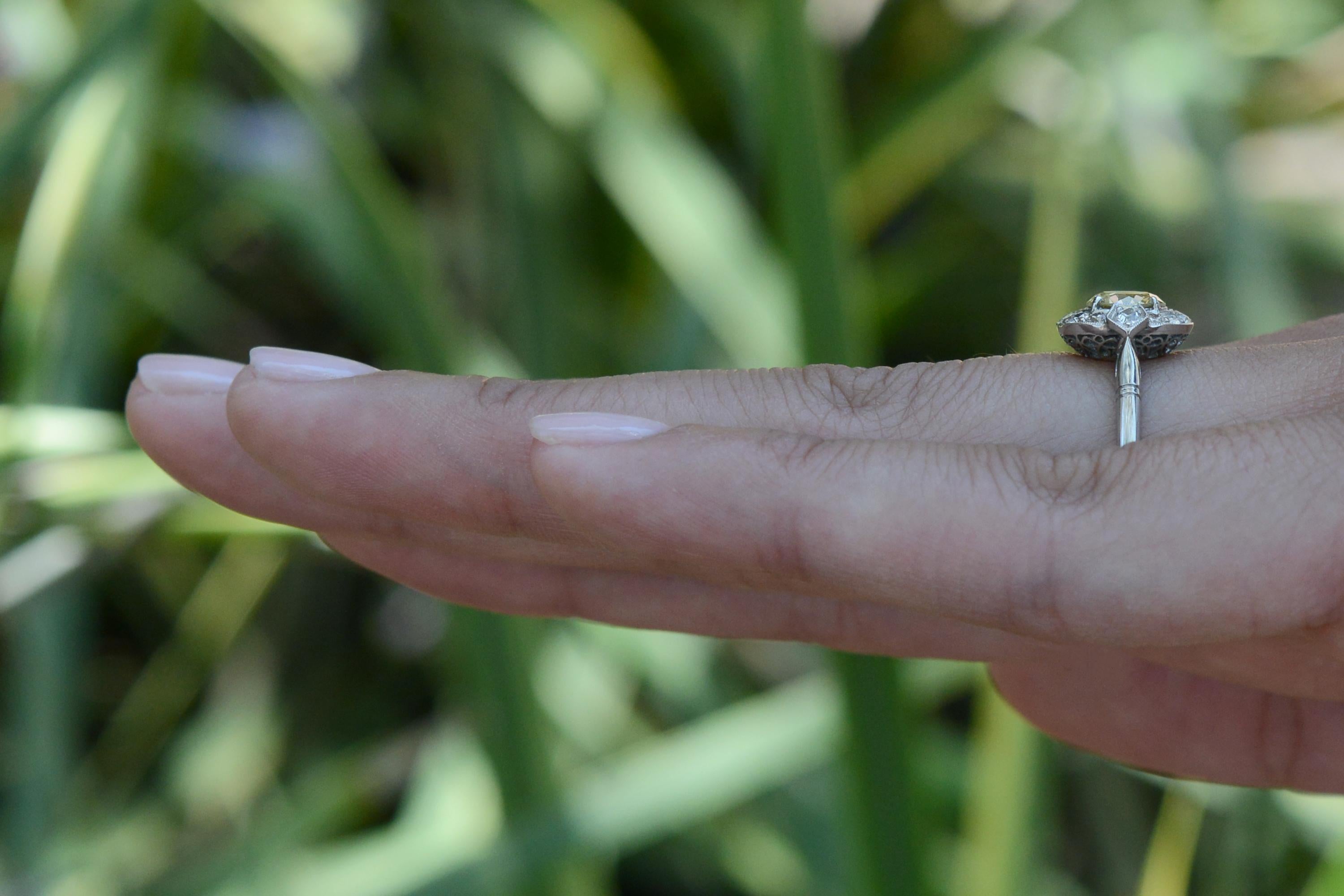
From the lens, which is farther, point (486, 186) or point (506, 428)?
point (486, 186)

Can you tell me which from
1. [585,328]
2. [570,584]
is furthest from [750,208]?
[570,584]

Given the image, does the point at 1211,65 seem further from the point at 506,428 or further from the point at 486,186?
the point at 506,428

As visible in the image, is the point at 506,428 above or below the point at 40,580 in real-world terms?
above

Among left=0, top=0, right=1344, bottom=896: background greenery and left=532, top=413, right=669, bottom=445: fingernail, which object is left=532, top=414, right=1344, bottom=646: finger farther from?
left=0, top=0, right=1344, bottom=896: background greenery

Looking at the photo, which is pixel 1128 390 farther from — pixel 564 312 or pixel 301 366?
pixel 564 312

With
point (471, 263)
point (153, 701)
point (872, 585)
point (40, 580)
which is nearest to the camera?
point (872, 585)

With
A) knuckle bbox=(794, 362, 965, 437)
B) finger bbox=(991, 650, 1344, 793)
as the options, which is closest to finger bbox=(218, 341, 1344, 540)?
knuckle bbox=(794, 362, 965, 437)

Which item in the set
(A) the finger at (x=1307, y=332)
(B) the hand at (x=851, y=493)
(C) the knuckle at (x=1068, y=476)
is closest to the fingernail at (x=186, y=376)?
(B) the hand at (x=851, y=493)
